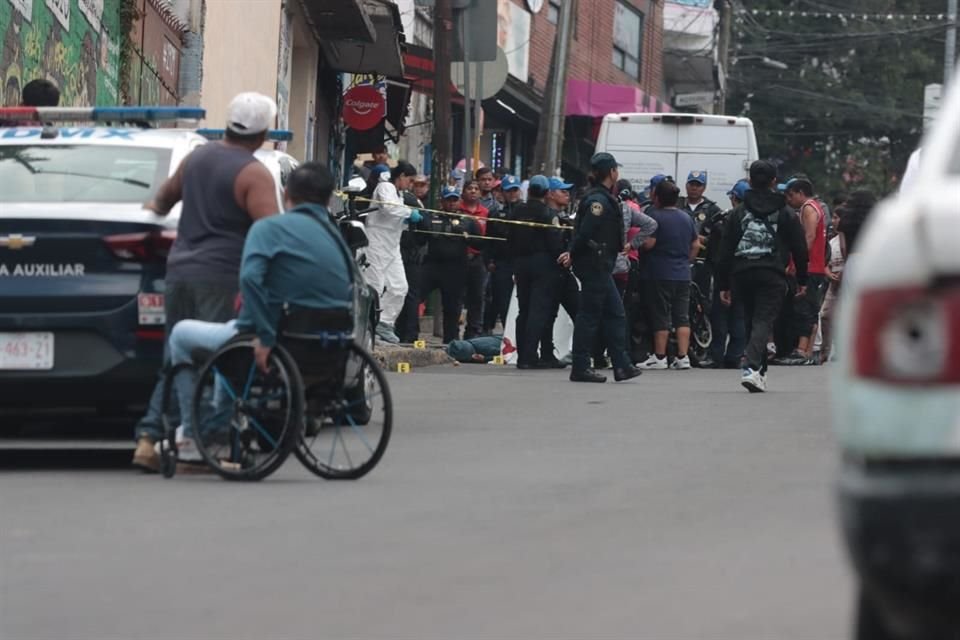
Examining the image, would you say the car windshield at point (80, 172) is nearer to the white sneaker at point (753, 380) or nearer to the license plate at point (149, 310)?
the license plate at point (149, 310)

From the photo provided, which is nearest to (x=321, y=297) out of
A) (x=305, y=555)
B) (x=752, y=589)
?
(x=305, y=555)

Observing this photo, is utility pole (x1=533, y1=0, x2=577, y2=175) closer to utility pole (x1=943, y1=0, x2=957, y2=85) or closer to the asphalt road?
the asphalt road

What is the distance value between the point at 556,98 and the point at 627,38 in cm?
2008

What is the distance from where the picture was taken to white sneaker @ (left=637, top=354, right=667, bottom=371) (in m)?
21.3

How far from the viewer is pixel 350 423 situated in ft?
33.1

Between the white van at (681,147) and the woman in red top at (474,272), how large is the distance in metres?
4.00

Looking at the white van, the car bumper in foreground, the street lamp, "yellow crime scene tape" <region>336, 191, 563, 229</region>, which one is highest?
the street lamp

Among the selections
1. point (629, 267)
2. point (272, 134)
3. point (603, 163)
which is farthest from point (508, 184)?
point (272, 134)

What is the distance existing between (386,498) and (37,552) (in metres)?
2.04

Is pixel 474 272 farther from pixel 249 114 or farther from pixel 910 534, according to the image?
pixel 910 534

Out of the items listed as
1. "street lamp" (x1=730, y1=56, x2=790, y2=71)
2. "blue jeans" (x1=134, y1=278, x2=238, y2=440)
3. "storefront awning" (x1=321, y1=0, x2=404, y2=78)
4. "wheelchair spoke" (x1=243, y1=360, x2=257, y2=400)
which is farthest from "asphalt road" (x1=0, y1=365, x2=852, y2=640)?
"street lamp" (x1=730, y1=56, x2=790, y2=71)

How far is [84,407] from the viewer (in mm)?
10336

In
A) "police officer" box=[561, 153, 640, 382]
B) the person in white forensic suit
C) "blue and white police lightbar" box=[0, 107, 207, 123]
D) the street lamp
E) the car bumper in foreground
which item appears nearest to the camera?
the car bumper in foreground

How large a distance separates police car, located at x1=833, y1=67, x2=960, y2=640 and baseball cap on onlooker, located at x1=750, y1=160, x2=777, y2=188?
41.7 feet
